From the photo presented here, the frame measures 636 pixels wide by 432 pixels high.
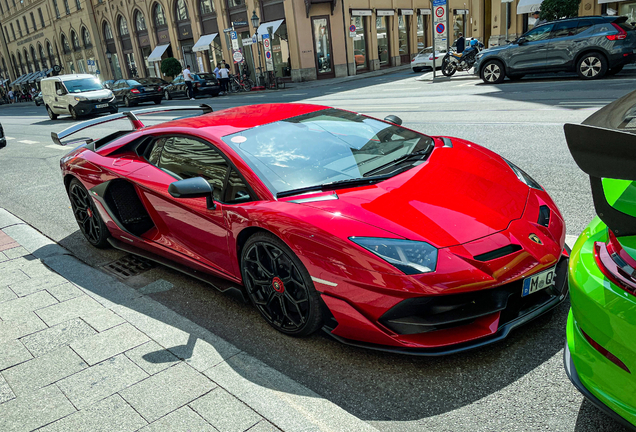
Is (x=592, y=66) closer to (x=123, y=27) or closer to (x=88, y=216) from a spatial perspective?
(x=88, y=216)

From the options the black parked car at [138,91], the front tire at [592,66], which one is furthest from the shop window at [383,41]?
the front tire at [592,66]

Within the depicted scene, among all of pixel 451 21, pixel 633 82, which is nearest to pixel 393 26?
pixel 451 21

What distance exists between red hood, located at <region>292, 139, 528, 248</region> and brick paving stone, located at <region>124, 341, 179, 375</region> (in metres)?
1.18

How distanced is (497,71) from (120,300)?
14663mm

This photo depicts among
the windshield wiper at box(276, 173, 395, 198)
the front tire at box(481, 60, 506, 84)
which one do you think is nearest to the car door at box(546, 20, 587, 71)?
the front tire at box(481, 60, 506, 84)

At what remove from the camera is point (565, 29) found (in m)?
14.0

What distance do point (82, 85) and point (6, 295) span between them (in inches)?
792

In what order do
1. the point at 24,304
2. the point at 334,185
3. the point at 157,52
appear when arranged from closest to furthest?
the point at 334,185, the point at 24,304, the point at 157,52

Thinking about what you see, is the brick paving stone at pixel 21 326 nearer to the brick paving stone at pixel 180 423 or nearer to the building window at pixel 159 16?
the brick paving stone at pixel 180 423

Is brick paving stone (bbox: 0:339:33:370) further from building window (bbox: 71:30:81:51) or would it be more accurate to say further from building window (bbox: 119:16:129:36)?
building window (bbox: 71:30:81:51)

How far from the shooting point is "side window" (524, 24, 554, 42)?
47.0ft

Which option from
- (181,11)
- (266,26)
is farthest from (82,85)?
(181,11)

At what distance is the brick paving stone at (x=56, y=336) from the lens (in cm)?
315

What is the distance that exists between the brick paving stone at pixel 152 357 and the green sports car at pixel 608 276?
201 centimetres
